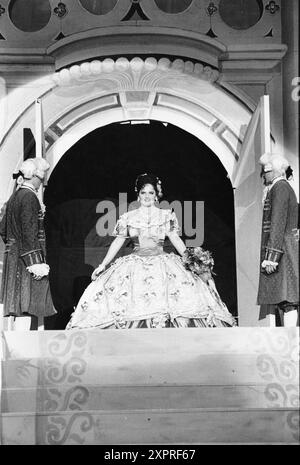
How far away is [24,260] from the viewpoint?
6617 millimetres

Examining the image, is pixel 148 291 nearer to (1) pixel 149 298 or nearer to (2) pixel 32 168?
(1) pixel 149 298

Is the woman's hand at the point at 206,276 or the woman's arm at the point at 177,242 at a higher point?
the woman's arm at the point at 177,242

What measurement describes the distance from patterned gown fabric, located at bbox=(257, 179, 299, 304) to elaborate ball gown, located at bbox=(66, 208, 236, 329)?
0.40m

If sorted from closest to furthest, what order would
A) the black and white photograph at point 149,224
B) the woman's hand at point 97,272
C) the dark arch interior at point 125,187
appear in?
the black and white photograph at point 149,224 → the woman's hand at point 97,272 → the dark arch interior at point 125,187

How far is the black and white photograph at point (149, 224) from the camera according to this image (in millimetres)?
5930

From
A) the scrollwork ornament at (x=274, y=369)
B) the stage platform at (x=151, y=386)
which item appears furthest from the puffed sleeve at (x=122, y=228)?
the scrollwork ornament at (x=274, y=369)

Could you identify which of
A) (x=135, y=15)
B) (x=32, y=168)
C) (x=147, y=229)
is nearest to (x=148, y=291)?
(x=147, y=229)

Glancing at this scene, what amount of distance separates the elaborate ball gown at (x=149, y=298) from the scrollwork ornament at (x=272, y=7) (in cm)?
191

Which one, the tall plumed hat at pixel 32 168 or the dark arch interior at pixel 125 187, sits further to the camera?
the dark arch interior at pixel 125 187

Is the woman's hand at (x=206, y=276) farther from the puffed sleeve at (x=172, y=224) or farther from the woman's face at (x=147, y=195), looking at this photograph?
the woman's face at (x=147, y=195)

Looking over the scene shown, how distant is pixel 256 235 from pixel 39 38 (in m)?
2.10

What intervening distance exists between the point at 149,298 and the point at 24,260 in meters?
0.85

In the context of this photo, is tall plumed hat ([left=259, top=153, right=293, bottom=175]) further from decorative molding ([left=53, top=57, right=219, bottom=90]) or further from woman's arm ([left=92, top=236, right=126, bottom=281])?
woman's arm ([left=92, top=236, right=126, bottom=281])
